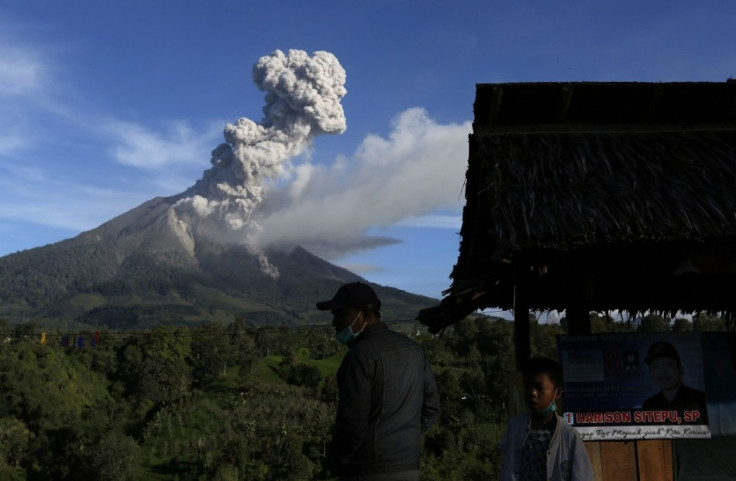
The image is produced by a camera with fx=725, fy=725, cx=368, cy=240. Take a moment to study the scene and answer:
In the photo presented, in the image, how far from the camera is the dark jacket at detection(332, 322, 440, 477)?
134 inches

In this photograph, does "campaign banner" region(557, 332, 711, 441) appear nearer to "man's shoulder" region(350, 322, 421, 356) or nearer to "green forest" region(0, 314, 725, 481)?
"man's shoulder" region(350, 322, 421, 356)

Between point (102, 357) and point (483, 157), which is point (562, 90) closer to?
point (483, 157)

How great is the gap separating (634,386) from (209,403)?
63955 mm

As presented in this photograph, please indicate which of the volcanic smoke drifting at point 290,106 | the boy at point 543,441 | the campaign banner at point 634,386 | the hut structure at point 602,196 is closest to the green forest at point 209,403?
the campaign banner at point 634,386

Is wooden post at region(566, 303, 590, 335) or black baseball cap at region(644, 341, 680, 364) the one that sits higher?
wooden post at region(566, 303, 590, 335)

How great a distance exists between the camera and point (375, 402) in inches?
137

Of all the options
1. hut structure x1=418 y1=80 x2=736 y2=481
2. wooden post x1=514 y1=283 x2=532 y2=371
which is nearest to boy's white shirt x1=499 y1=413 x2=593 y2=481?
hut structure x1=418 y1=80 x2=736 y2=481

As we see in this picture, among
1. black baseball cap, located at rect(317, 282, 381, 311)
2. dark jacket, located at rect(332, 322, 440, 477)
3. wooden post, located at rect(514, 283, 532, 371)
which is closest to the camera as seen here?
dark jacket, located at rect(332, 322, 440, 477)

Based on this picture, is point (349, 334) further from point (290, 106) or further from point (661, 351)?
point (290, 106)

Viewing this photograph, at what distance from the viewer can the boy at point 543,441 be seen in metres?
3.73

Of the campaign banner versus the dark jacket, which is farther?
the campaign banner

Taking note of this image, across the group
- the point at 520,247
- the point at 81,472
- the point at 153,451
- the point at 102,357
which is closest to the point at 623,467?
the point at 520,247

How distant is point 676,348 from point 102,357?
2938 inches

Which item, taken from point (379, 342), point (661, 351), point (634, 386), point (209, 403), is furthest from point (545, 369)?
point (209, 403)
